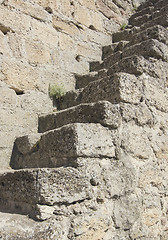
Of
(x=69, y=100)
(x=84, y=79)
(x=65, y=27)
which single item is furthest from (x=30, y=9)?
(x=69, y=100)

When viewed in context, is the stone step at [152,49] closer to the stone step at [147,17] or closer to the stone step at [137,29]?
the stone step at [137,29]

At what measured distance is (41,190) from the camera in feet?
5.23

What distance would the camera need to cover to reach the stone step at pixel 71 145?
1.87 metres

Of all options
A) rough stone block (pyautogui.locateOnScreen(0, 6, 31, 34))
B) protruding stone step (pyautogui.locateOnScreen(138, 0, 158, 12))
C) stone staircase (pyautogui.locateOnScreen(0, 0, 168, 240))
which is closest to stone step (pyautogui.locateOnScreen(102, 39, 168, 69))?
stone staircase (pyautogui.locateOnScreen(0, 0, 168, 240))

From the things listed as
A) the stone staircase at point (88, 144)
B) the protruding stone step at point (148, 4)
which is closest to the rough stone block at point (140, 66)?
the stone staircase at point (88, 144)

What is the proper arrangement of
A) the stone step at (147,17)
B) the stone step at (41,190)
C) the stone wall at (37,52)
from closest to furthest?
the stone step at (41,190) → the stone wall at (37,52) → the stone step at (147,17)

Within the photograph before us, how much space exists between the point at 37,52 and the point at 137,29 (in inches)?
59.2

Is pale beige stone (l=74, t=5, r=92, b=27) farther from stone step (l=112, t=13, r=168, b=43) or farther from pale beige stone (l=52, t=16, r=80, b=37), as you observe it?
stone step (l=112, t=13, r=168, b=43)

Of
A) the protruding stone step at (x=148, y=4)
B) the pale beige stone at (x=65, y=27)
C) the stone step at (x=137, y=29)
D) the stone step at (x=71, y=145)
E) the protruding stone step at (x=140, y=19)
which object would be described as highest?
the protruding stone step at (x=148, y=4)

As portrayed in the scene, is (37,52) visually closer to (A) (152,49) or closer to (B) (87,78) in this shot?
(B) (87,78)

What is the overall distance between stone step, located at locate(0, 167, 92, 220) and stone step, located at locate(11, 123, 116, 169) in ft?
0.50

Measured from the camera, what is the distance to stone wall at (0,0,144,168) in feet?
8.98

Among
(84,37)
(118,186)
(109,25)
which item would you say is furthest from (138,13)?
(118,186)

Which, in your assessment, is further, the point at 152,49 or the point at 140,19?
the point at 140,19
